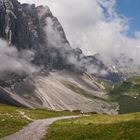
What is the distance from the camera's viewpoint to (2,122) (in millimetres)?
66688

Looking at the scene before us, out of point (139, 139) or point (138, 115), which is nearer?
point (139, 139)

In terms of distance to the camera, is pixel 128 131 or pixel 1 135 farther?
pixel 1 135

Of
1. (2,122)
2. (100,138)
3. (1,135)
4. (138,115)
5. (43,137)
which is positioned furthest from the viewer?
(138,115)

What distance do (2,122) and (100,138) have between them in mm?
31783

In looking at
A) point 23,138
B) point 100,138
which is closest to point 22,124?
point 23,138

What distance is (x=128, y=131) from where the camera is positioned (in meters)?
38.8

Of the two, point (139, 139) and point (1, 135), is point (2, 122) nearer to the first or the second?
point (1, 135)

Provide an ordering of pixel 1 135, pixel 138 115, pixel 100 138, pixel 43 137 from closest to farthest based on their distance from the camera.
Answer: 1. pixel 100 138
2. pixel 43 137
3. pixel 1 135
4. pixel 138 115

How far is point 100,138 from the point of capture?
38.2 meters

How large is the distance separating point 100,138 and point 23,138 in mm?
10980

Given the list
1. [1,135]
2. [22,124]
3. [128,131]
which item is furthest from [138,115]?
[128,131]

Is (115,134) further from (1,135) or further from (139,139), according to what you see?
(1,135)

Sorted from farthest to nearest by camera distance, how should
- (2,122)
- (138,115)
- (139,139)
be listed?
1. (138,115)
2. (2,122)
3. (139,139)

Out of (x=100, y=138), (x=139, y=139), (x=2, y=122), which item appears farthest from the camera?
(x=2, y=122)
